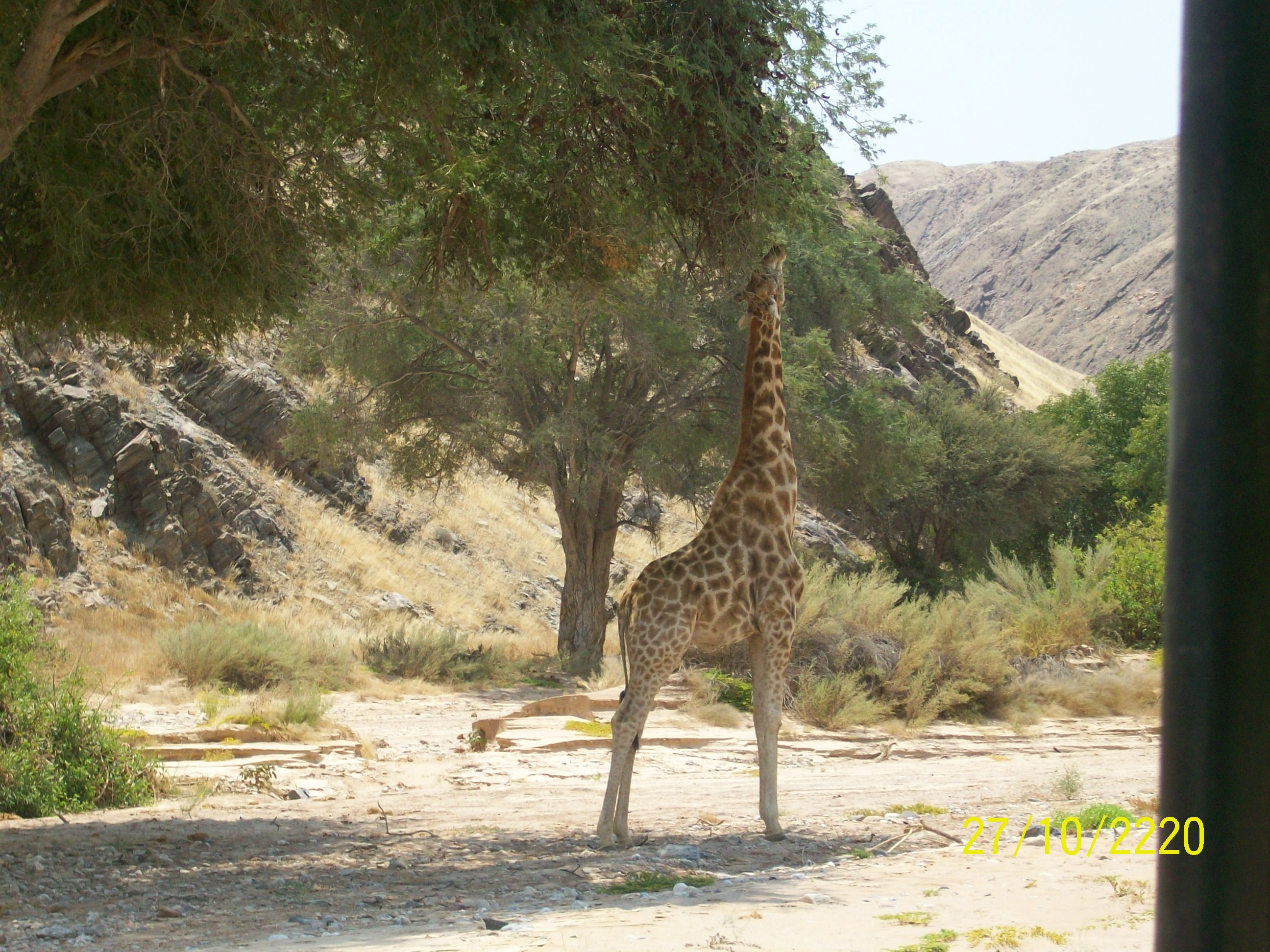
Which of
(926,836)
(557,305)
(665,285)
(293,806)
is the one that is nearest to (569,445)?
(557,305)

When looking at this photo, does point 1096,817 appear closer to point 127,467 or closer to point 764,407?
point 764,407

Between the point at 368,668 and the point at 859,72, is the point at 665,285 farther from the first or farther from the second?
the point at 368,668

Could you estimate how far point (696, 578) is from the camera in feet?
29.1

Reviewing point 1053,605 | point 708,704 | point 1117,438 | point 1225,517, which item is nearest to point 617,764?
point 1225,517

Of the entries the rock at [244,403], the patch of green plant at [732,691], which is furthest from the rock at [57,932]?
the rock at [244,403]

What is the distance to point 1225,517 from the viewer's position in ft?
5.65

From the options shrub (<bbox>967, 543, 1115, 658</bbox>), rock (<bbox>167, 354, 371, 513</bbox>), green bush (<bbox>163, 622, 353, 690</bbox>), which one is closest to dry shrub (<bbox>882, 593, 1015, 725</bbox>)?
shrub (<bbox>967, 543, 1115, 658</bbox>)

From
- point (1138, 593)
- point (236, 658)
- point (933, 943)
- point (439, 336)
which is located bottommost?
point (236, 658)

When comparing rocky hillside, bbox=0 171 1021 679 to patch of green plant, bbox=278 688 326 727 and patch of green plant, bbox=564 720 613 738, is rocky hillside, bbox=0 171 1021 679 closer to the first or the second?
patch of green plant, bbox=278 688 326 727

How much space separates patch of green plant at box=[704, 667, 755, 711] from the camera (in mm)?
16422

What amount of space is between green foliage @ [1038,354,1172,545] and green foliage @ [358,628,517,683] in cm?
1866

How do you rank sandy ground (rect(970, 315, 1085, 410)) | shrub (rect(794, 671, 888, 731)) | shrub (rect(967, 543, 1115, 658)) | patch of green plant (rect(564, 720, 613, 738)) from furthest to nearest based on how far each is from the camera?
sandy ground (rect(970, 315, 1085, 410)) → shrub (rect(967, 543, 1115, 658)) → shrub (rect(794, 671, 888, 731)) → patch of green plant (rect(564, 720, 613, 738))

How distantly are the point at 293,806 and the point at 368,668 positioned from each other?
1078cm
